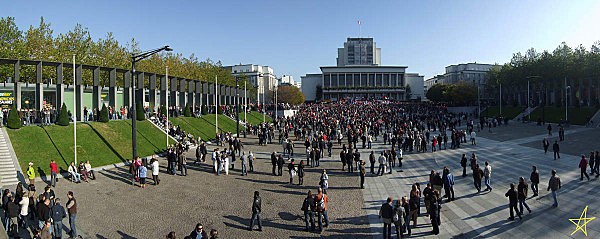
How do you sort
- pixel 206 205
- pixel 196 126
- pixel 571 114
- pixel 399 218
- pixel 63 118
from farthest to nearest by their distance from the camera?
pixel 571 114 < pixel 196 126 < pixel 63 118 < pixel 206 205 < pixel 399 218

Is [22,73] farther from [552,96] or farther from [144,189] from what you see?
[552,96]

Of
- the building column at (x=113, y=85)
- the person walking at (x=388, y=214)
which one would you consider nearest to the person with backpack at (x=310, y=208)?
the person walking at (x=388, y=214)

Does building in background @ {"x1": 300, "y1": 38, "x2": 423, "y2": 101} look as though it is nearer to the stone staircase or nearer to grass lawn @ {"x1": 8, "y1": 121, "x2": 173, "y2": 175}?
grass lawn @ {"x1": 8, "y1": 121, "x2": 173, "y2": 175}

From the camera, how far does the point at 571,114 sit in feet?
186

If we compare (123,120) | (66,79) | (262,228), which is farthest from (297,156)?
(66,79)

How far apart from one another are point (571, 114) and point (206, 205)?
192 ft

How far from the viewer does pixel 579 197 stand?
15227mm

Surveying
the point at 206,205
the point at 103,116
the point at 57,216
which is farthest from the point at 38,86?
the point at 57,216

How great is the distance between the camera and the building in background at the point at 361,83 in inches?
6383

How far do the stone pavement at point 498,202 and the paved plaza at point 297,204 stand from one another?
0.10 ft

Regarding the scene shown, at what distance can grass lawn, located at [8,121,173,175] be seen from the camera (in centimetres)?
2078

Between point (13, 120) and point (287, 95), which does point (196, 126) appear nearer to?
point (13, 120)

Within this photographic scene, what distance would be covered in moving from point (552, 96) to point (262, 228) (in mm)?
86665

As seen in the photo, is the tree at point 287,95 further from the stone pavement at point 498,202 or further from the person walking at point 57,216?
the person walking at point 57,216
